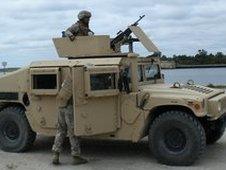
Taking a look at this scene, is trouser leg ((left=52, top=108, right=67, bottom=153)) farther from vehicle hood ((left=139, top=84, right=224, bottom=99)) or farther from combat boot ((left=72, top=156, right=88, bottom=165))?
vehicle hood ((left=139, top=84, right=224, bottom=99))

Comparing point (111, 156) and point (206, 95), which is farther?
point (111, 156)

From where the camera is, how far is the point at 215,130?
12.2m

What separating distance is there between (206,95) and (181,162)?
1.15 metres

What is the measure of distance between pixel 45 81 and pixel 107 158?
1.65 m

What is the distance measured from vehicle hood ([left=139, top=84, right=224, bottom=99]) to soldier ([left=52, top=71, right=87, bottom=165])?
125cm

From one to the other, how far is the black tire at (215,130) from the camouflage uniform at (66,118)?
2.42 metres

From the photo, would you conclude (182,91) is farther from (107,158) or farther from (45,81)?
(45,81)

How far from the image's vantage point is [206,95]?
10.7m

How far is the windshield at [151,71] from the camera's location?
12055 mm

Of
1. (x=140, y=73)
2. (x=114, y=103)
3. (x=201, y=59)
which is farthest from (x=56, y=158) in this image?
(x=201, y=59)

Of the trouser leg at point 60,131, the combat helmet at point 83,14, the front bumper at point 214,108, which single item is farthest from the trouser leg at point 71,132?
the front bumper at point 214,108

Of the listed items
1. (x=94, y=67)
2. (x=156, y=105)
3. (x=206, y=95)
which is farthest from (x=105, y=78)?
(x=206, y=95)

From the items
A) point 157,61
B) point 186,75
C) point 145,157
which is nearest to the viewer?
point 145,157

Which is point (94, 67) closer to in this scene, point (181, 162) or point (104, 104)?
point (104, 104)
